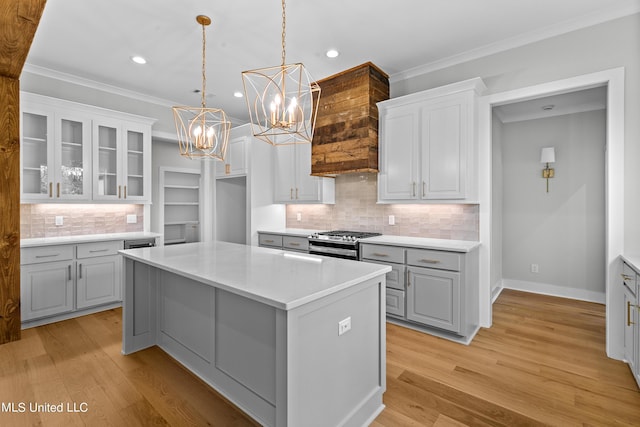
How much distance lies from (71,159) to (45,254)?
120 cm

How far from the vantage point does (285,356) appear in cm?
145

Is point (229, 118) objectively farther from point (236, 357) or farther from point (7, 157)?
point (236, 357)

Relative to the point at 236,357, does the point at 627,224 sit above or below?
above

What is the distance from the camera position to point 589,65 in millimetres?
2811

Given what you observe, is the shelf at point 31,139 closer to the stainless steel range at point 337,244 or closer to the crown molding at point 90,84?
the crown molding at point 90,84

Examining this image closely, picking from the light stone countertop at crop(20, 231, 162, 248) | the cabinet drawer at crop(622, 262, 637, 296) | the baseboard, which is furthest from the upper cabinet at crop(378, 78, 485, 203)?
the light stone countertop at crop(20, 231, 162, 248)

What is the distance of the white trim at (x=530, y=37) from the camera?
264 centimetres

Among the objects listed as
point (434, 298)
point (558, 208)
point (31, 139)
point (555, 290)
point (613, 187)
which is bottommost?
point (555, 290)

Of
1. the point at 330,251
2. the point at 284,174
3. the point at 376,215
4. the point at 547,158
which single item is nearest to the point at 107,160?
the point at 284,174

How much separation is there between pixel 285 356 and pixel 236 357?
2.37ft

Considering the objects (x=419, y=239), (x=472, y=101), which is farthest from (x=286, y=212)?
(x=472, y=101)

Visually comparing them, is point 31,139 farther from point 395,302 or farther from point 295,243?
point 395,302

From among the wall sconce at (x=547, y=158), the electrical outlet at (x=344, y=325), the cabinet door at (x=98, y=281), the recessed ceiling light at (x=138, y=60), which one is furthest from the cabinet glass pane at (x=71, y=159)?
the wall sconce at (x=547, y=158)

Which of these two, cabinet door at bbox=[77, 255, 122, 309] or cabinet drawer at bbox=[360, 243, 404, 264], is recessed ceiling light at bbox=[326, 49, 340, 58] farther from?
cabinet door at bbox=[77, 255, 122, 309]
